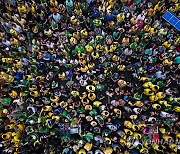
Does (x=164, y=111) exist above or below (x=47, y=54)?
below

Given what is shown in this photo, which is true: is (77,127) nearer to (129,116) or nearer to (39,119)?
(39,119)

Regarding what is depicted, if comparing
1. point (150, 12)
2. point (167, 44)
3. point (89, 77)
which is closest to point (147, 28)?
point (150, 12)

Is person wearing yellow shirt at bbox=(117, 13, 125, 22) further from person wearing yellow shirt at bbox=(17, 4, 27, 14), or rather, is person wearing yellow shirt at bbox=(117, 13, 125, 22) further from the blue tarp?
person wearing yellow shirt at bbox=(17, 4, 27, 14)

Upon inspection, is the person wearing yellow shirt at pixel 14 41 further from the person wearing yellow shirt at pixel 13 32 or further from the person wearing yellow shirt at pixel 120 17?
the person wearing yellow shirt at pixel 120 17

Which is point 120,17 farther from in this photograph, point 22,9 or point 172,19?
point 22,9

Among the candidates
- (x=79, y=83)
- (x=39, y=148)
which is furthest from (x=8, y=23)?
(x=39, y=148)

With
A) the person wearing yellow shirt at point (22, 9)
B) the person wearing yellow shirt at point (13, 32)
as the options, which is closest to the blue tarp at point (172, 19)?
the person wearing yellow shirt at point (22, 9)
